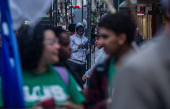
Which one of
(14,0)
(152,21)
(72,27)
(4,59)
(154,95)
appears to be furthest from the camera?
(152,21)

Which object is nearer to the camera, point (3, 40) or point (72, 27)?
point (3, 40)

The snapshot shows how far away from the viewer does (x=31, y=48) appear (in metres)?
2.42

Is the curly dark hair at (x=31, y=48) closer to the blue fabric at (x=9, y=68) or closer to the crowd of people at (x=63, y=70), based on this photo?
the crowd of people at (x=63, y=70)

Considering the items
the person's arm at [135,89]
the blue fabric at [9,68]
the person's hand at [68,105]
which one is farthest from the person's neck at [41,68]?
the person's arm at [135,89]

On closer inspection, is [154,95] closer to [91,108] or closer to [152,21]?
[91,108]

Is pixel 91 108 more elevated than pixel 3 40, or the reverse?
pixel 3 40

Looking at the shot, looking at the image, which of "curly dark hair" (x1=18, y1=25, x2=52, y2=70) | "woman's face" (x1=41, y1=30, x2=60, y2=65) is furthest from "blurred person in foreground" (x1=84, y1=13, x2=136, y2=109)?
"curly dark hair" (x1=18, y1=25, x2=52, y2=70)

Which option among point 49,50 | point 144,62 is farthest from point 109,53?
point 144,62

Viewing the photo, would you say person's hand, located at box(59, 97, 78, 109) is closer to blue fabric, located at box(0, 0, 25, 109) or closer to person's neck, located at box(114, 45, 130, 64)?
blue fabric, located at box(0, 0, 25, 109)

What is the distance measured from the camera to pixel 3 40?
2307 millimetres

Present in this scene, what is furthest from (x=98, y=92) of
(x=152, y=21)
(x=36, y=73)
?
(x=152, y=21)

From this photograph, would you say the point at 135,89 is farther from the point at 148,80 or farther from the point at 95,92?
the point at 95,92

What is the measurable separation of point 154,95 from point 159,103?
34mm

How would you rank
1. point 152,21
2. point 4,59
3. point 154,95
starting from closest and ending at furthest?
point 154,95
point 4,59
point 152,21
